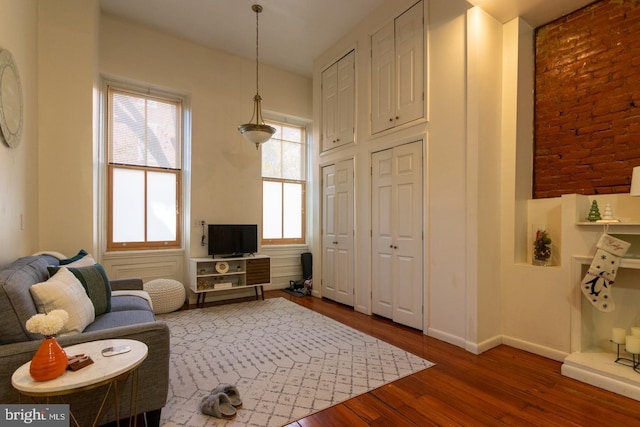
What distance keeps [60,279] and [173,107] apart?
3606mm

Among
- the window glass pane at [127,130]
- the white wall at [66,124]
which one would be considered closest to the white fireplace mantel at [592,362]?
the white wall at [66,124]

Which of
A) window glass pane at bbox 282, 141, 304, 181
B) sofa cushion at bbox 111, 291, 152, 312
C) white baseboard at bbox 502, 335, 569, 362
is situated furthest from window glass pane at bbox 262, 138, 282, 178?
white baseboard at bbox 502, 335, 569, 362

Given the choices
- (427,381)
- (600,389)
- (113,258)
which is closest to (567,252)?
(600,389)

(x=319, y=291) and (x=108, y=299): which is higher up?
(x=108, y=299)

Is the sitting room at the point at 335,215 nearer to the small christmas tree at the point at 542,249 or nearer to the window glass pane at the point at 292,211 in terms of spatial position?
the small christmas tree at the point at 542,249

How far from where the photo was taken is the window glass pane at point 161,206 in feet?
15.5

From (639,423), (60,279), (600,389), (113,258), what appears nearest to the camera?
(639,423)

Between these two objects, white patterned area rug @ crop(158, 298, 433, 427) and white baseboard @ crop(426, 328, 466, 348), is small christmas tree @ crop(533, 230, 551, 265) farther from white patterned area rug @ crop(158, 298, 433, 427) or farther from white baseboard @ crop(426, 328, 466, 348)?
white patterned area rug @ crop(158, 298, 433, 427)

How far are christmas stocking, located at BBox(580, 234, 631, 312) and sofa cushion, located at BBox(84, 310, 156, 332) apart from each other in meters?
3.43

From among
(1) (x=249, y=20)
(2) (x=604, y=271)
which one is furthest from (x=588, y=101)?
(1) (x=249, y=20)

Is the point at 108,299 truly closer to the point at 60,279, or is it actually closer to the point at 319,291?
the point at 60,279

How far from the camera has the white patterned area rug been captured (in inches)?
81.9

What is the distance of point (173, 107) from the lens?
16.3 feet

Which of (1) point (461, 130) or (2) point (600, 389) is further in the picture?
(1) point (461, 130)
